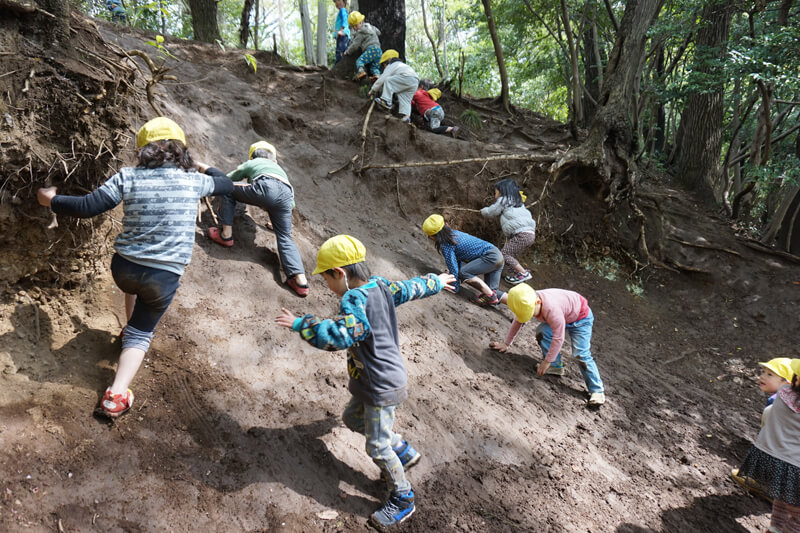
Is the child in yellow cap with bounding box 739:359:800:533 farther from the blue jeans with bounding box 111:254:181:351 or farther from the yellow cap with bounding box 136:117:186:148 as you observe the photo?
the yellow cap with bounding box 136:117:186:148

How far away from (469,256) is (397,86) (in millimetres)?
3830

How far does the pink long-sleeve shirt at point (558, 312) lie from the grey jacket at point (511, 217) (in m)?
2.19

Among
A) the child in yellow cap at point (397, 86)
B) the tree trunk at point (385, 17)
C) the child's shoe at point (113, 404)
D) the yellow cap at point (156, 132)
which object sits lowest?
the child's shoe at point (113, 404)

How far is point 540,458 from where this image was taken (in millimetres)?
3703

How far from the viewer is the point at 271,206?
177 inches

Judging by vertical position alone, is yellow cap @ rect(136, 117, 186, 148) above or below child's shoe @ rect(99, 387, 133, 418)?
above

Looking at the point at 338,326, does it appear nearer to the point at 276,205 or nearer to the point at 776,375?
the point at 276,205

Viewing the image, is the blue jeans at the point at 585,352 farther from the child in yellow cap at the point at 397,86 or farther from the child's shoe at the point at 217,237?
the child in yellow cap at the point at 397,86

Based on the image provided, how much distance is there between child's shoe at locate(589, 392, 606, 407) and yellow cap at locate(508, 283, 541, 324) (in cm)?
108

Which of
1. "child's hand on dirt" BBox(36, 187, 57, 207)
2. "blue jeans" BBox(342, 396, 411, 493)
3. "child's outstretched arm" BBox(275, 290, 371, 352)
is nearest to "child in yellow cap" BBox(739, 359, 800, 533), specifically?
"blue jeans" BBox(342, 396, 411, 493)

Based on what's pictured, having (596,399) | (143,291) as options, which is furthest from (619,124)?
(143,291)

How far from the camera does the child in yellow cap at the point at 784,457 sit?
3232 millimetres

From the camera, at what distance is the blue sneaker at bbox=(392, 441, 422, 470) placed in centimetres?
315

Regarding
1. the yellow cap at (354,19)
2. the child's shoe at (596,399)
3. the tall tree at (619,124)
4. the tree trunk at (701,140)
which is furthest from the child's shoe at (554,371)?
the tree trunk at (701,140)
